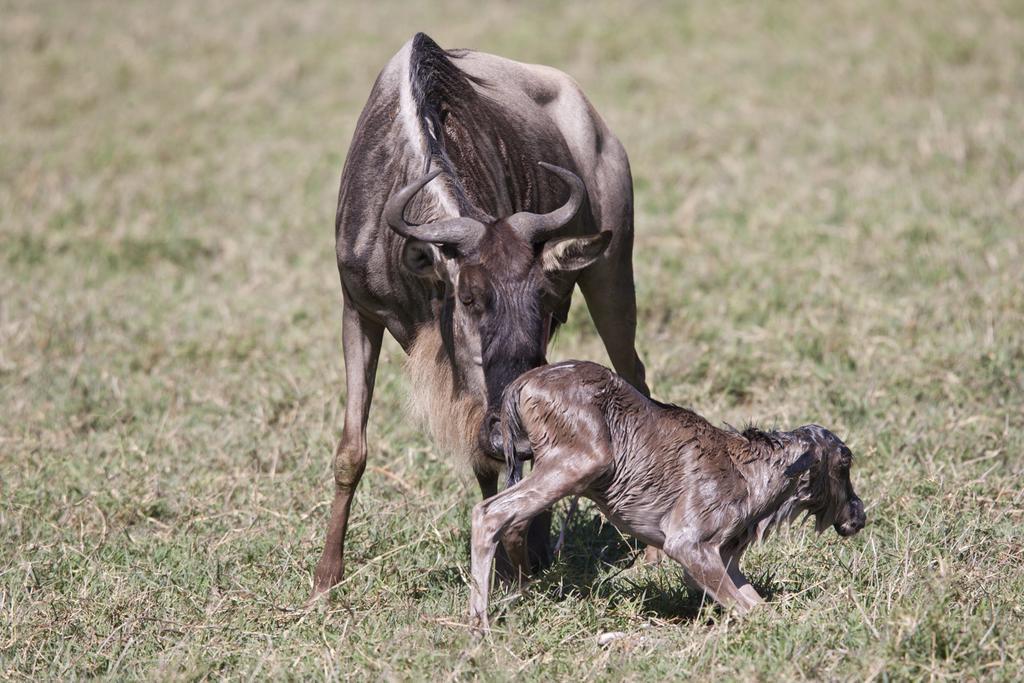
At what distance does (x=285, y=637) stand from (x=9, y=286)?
4808mm

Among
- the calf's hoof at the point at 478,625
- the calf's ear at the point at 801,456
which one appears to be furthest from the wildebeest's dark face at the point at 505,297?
the calf's ear at the point at 801,456

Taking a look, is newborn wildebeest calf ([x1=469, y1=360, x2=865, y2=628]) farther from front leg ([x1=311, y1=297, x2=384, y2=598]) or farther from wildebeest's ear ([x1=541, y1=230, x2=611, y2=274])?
front leg ([x1=311, y1=297, x2=384, y2=598])

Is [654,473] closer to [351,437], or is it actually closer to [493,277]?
[493,277]

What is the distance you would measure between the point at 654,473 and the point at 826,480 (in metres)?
0.60

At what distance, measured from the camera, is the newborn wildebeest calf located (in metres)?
3.93

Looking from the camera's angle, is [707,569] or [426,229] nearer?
[707,569]

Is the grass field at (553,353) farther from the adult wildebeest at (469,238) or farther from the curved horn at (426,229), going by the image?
the curved horn at (426,229)

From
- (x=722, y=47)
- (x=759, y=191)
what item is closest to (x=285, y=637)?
(x=759, y=191)

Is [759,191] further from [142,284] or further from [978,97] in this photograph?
[142,284]

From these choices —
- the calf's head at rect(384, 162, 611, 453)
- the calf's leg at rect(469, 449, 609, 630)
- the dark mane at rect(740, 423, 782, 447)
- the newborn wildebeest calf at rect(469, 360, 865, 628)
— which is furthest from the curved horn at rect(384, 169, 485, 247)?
the dark mane at rect(740, 423, 782, 447)

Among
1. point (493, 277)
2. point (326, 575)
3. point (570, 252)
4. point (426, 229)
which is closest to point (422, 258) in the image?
point (426, 229)

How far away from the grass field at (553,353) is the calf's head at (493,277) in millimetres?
743

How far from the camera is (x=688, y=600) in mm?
4359

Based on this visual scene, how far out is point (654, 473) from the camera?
4055 mm
